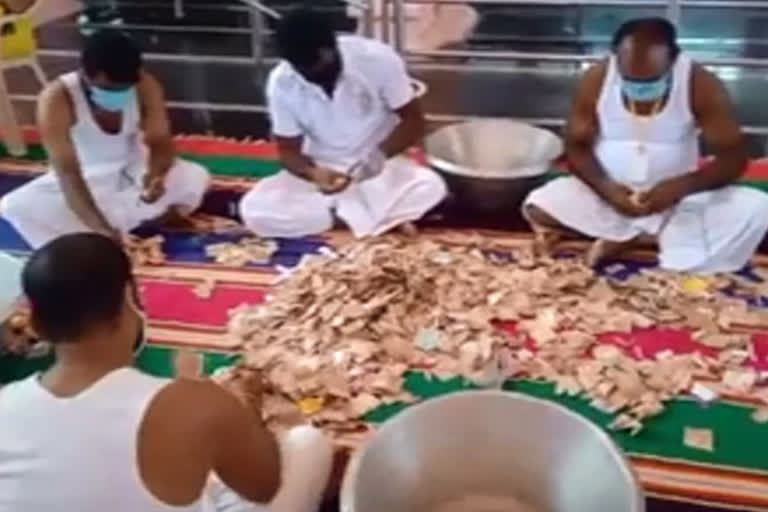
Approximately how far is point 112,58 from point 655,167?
1.42 metres

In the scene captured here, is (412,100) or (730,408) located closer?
(730,408)

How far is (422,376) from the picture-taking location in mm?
2482

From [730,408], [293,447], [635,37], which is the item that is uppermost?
[635,37]

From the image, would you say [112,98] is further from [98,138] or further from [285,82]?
[285,82]

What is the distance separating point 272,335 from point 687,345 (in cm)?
93

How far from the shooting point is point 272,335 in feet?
8.61

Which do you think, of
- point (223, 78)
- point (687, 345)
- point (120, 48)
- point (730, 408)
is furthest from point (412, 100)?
point (223, 78)

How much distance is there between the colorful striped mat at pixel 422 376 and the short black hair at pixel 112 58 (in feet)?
1.62

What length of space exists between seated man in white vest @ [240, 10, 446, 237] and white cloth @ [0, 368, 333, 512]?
5.62ft

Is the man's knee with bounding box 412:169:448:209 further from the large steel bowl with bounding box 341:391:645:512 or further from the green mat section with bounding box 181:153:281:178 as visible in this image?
the large steel bowl with bounding box 341:391:645:512

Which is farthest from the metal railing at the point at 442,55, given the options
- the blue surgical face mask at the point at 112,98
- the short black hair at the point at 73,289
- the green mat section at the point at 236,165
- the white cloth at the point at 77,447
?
the white cloth at the point at 77,447

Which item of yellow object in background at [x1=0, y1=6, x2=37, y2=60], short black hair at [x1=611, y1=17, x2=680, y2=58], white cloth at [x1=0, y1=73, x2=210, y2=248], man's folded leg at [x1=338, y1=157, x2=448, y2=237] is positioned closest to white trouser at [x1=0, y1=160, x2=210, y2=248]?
white cloth at [x1=0, y1=73, x2=210, y2=248]

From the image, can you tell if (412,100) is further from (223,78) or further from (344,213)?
(223,78)

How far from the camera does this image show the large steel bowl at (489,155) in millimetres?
3204
